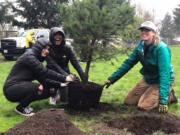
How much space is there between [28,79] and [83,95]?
1.06m

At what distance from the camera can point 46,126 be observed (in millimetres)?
2750

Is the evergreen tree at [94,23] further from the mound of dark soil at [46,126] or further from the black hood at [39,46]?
the mound of dark soil at [46,126]

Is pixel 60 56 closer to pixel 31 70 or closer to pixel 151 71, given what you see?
pixel 31 70

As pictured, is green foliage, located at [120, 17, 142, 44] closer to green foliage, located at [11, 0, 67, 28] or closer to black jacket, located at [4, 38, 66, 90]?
black jacket, located at [4, 38, 66, 90]

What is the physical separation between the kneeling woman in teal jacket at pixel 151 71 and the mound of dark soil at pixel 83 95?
0.46 metres

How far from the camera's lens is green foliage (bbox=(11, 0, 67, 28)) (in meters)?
18.1

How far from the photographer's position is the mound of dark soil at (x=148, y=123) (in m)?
3.53

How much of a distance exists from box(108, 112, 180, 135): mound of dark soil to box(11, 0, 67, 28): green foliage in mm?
15043

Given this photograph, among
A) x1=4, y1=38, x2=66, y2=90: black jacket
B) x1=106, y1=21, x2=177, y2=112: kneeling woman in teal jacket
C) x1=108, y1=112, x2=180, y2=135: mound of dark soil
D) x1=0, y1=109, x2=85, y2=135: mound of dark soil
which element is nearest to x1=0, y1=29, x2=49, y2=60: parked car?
x1=4, y1=38, x2=66, y2=90: black jacket

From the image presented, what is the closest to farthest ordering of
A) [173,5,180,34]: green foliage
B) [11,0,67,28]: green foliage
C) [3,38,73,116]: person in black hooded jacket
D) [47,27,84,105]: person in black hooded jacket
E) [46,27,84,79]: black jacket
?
1. [3,38,73,116]: person in black hooded jacket
2. [47,27,84,105]: person in black hooded jacket
3. [46,27,84,79]: black jacket
4. [11,0,67,28]: green foliage
5. [173,5,180,34]: green foliage

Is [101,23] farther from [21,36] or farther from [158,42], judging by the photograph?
[21,36]

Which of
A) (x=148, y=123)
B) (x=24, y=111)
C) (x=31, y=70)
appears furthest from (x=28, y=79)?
(x=148, y=123)

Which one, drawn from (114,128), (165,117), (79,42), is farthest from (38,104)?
(165,117)

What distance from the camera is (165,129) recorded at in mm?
3574
